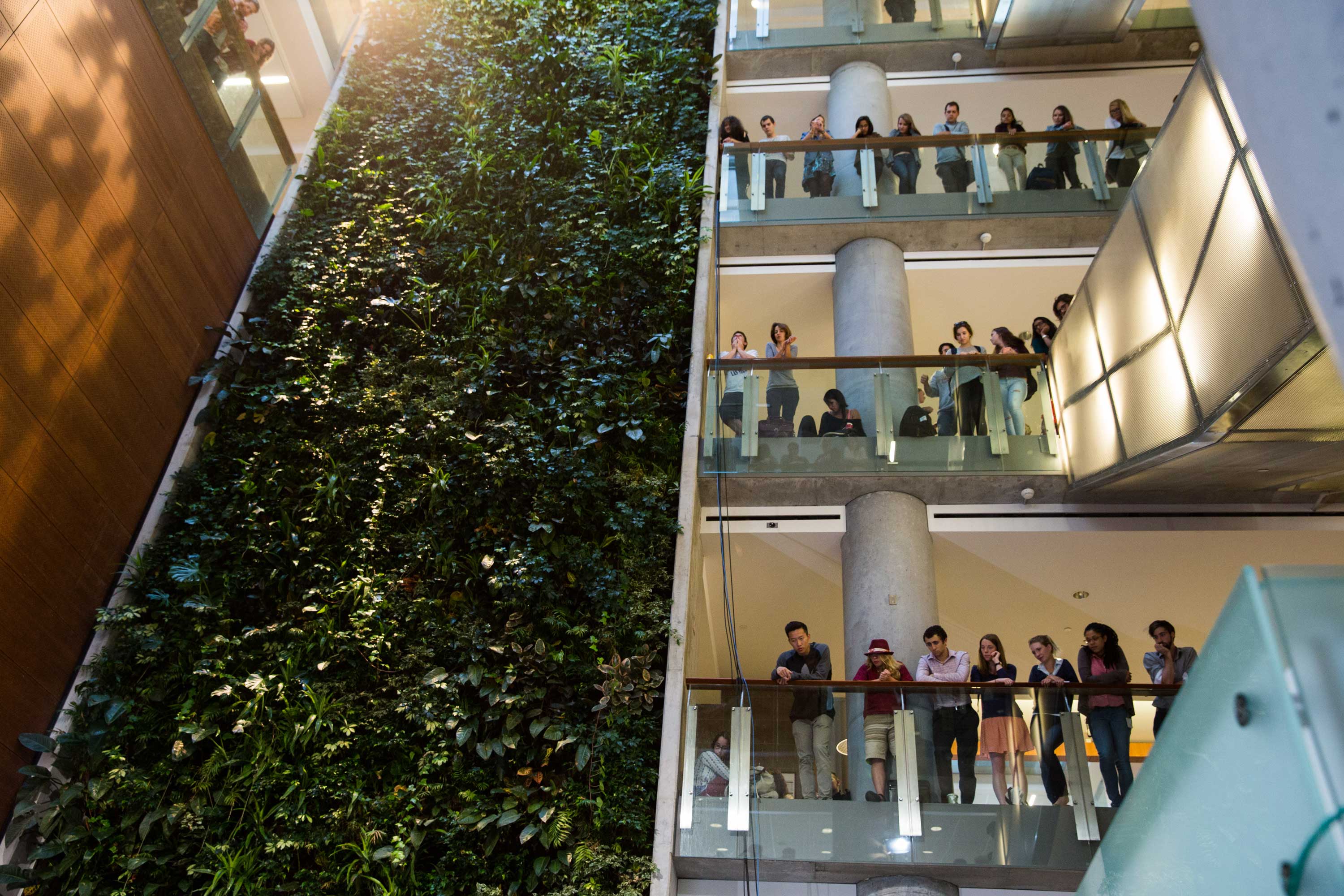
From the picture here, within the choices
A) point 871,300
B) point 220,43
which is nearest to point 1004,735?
point 871,300

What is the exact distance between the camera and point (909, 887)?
592 cm

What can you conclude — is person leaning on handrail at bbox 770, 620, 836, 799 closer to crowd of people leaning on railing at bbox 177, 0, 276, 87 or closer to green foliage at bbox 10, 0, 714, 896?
green foliage at bbox 10, 0, 714, 896

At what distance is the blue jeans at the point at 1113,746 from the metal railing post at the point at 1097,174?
19.2ft

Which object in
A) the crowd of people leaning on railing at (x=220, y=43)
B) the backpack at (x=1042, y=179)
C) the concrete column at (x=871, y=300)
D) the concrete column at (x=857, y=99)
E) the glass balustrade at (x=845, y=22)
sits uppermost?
the glass balustrade at (x=845, y=22)

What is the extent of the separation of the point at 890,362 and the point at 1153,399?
2.22m

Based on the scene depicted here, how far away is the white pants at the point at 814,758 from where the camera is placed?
5.94m

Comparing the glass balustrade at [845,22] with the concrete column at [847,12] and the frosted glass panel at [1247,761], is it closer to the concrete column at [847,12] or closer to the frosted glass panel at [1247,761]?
the concrete column at [847,12]

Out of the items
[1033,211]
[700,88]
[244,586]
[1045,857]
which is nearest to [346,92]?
[700,88]

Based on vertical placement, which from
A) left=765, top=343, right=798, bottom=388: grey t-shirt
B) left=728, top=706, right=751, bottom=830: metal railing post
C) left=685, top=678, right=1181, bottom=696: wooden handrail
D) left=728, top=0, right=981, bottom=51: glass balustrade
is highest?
left=728, top=0, right=981, bottom=51: glass balustrade

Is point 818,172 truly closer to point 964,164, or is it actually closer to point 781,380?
point 964,164

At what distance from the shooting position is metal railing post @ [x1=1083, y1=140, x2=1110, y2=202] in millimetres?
9594

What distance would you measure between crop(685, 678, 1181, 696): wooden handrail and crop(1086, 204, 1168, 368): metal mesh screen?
236cm

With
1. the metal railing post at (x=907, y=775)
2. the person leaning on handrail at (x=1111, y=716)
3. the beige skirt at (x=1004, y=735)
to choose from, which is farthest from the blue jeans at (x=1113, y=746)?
the metal railing post at (x=907, y=775)

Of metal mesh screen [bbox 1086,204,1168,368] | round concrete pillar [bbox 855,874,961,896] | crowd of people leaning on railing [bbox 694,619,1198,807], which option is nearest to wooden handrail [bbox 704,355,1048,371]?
metal mesh screen [bbox 1086,204,1168,368]
